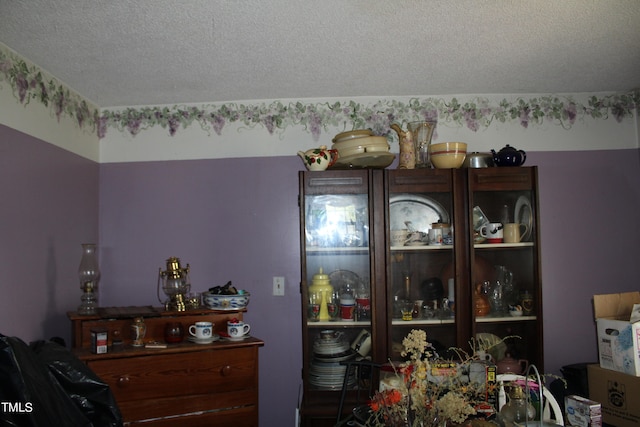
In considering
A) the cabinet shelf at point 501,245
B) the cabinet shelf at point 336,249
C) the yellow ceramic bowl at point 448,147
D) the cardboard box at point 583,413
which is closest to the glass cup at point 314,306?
the cabinet shelf at point 336,249

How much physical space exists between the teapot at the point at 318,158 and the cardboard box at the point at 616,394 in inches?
71.7

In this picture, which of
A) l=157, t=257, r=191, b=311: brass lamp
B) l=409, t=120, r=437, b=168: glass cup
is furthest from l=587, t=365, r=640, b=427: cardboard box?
l=157, t=257, r=191, b=311: brass lamp

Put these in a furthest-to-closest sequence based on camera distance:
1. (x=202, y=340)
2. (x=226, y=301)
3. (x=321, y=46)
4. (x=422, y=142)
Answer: (x=422, y=142), (x=226, y=301), (x=202, y=340), (x=321, y=46)

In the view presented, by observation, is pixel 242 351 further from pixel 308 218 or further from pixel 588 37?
pixel 588 37

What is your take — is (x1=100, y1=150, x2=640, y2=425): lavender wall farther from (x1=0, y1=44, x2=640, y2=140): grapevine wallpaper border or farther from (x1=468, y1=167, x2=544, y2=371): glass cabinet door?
(x1=468, y1=167, x2=544, y2=371): glass cabinet door

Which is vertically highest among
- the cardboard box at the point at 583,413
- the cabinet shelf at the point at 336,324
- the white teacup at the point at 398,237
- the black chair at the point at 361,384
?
the white teacup at the point at 398,237

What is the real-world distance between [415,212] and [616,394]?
1392 millimetres

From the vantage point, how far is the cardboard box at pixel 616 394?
2619 millimetres

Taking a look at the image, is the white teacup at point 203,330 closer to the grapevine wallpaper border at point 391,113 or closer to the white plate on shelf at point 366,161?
the white plate on shelf at point 366,161

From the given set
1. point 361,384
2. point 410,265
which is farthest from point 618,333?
point 361,384

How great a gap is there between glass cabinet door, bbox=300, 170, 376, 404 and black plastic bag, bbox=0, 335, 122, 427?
4.19ft

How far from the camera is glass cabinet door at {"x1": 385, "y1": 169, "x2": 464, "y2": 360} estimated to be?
3104 millimetres

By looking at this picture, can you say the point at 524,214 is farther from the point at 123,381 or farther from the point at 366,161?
the point at 123,381

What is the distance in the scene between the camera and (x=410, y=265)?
3.14 metres
